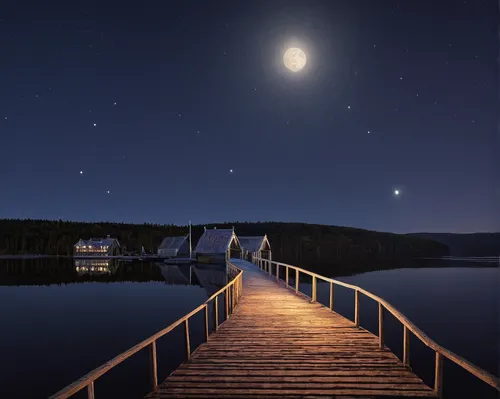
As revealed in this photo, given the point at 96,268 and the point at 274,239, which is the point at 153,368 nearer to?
the point at 96,268

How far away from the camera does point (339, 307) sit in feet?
85.6

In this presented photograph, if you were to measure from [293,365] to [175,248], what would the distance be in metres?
65.5

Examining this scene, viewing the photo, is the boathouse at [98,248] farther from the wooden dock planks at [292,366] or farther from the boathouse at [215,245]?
the wooden dock planks at [292,366]

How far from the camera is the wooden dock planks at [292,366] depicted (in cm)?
522

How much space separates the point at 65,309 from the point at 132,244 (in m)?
101

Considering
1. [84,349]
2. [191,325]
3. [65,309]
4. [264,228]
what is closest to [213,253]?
[65,309]

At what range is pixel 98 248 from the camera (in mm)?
91250

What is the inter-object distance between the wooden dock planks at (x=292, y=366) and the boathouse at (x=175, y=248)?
58671 mm

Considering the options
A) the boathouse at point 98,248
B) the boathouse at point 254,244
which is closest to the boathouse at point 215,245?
the boathouse at point 254,244

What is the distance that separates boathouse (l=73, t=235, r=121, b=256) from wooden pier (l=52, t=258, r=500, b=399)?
88.3 metres

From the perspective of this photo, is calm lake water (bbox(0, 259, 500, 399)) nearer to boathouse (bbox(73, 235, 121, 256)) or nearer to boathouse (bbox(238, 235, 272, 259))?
boathouse (bbox(238, 235, 272, 259))

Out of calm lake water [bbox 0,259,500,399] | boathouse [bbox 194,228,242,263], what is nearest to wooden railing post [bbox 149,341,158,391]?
calm lake water [bbox 0,259,500,399]

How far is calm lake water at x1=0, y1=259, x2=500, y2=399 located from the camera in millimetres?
12578

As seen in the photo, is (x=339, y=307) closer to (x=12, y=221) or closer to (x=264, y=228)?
(x=264, y=228)
